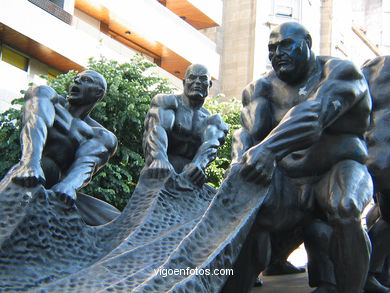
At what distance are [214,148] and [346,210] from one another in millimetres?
2616

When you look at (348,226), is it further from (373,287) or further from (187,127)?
(187,127)

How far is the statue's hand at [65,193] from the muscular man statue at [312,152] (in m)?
1.46

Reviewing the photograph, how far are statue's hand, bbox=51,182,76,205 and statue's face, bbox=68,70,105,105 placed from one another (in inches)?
45.9

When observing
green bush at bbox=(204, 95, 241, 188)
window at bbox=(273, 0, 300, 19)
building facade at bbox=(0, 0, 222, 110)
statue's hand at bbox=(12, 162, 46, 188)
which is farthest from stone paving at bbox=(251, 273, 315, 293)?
window at bbox=(273, 0, 300, 19)

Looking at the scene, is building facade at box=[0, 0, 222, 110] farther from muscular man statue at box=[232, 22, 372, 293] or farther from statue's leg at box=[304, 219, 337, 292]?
statue's leg at box=[304, 219, 337, 292]

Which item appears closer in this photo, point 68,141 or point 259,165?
point 259,165

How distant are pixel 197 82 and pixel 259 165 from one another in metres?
2.69

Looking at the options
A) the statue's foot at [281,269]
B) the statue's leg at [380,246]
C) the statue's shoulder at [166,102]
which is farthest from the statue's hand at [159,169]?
the statue's leg at [380,246]

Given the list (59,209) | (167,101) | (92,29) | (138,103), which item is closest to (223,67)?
(92,29)

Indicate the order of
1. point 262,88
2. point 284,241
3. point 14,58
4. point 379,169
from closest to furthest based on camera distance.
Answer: point 284,241 → point 262,88 → point 379,169 → point 14,58

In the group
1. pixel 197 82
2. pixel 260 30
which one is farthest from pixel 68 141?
pixel 260 30

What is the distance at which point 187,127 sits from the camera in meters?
6.57

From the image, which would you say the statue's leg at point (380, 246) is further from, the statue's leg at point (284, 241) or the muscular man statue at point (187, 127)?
the muscular man statue at point (187, 127)

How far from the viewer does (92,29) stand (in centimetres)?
2086
